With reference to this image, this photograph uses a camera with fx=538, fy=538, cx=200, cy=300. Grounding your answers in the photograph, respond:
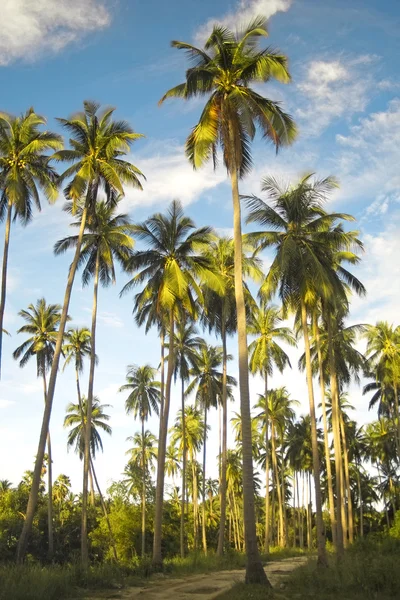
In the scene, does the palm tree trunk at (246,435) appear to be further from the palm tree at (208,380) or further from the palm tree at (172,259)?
the palm tree at (208,380)

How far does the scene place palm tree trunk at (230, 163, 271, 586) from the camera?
44.1ft

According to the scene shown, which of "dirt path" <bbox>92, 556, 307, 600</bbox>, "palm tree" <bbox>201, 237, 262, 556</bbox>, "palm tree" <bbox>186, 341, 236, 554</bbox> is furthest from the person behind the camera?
"palm tree" <bbox>186, 341, 236, 554</bbox>

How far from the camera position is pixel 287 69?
17188mm

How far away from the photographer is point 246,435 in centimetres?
1489

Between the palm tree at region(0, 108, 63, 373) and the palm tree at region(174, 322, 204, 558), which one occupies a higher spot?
the palm tree at region(0, 108, 63, 373)

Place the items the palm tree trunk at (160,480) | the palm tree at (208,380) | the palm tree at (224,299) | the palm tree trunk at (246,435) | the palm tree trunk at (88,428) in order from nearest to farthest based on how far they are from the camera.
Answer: the palm tree trunk at (246,435), the palm tree trunk at (160,480), the palm tree trunk at (88,428), the palm tree at (224,299), the palm tree at (208,380)

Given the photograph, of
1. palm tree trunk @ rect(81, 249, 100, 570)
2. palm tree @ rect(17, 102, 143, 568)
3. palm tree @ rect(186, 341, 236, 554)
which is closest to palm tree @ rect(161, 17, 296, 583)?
palm tree @ rect(17, 102, 143, 568)

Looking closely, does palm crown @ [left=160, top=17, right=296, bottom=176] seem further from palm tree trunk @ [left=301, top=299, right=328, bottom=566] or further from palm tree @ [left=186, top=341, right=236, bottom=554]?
palm tree @ [left=186, top=341, right=236, bottom=554]

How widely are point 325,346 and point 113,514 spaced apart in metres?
24.5

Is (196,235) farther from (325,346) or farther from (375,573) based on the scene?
(375,573)

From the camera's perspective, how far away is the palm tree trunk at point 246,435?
530 inches

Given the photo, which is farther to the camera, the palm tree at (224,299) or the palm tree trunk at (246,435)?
the palm tree at (224,299)

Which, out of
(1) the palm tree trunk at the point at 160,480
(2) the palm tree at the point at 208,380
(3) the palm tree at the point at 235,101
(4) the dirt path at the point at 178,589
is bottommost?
(4) the dirt path at the point at 178,589

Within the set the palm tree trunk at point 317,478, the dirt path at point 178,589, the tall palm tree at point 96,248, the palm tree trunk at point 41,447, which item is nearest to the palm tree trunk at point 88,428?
the tall palm tree at point 96,248
